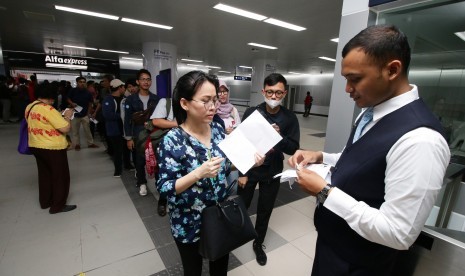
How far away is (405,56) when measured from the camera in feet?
2.58

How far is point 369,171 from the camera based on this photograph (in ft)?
2.68

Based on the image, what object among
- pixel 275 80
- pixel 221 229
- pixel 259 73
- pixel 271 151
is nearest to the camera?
pixel 221 229

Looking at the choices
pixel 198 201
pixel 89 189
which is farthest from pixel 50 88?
pixel 198 201

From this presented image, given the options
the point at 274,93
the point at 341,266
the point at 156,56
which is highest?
the point at 156,56

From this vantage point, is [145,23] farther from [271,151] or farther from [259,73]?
[259,73]

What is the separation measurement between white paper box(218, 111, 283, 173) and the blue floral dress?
0.46 feet

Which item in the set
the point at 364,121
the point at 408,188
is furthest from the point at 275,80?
the point at 408,188

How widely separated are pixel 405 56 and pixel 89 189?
166 inches

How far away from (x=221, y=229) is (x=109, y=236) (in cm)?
197

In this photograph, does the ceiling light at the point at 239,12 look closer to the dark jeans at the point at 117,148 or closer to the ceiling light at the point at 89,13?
the ceiling light at the point at 89,13

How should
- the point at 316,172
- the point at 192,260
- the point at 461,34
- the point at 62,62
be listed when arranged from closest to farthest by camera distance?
the point at 316,172 < the point at 192,260 < the point at 461,34 < the point at 62,62

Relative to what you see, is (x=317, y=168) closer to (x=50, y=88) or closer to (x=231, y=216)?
(x=231, y=216)

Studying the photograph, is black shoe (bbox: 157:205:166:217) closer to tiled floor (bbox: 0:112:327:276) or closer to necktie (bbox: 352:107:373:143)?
tiled floor (bbox: 0:112:327:276)

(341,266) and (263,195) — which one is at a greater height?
(341,266)
